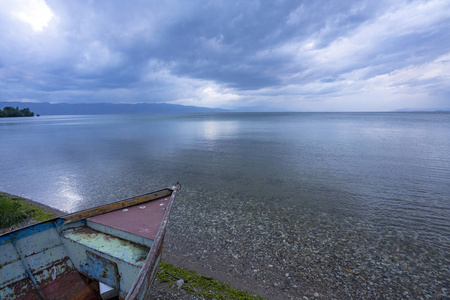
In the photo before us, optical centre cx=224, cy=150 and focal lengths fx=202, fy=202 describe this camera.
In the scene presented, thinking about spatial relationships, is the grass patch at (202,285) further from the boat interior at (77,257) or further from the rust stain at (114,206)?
the rust stain at (114,206)

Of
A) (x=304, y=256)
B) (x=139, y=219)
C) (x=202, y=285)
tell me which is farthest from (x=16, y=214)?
(x=304, y=256)


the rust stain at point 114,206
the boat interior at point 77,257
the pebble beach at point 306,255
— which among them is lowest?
the pebble beach at point 306,255

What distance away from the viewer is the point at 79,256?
20.8 feet

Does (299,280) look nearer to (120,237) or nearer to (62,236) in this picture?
(120,237)

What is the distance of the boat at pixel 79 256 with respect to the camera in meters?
5.55

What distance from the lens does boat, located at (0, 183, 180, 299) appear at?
18.2ft

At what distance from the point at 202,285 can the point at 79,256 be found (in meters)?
4.06

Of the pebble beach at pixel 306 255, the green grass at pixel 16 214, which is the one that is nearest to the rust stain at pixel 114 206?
the pebble beach at pixel 306 255

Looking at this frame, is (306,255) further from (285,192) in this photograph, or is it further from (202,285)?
(285,192)

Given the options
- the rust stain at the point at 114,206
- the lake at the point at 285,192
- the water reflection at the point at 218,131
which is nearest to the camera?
the rust stain at the point at 114,206

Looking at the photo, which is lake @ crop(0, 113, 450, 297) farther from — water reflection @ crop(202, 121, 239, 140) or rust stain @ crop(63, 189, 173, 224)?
water reflection @ crop(202, 121, 239, 140)

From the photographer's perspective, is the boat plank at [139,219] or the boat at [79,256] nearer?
the boat at [79,256]

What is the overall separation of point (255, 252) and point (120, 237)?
547cm

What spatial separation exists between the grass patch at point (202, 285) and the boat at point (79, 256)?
1.82 meters
